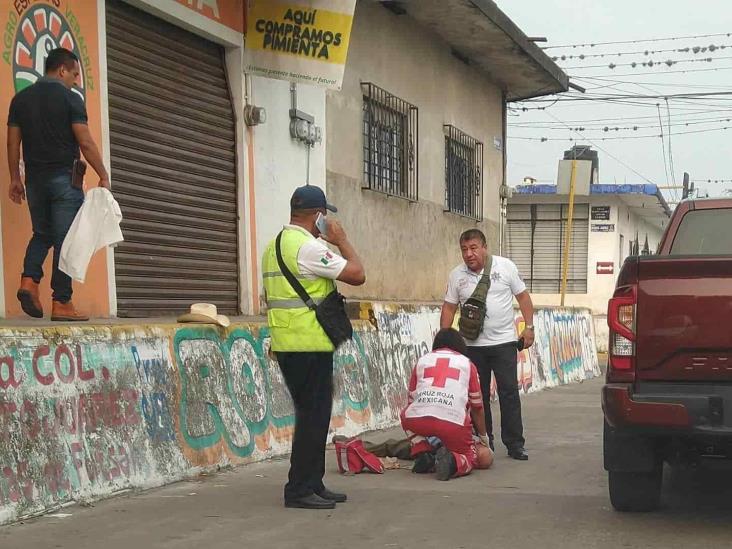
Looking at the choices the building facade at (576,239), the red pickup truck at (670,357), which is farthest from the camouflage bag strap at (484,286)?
the building facade at (576,239)

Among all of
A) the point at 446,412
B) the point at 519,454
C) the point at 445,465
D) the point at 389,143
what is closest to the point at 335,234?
the point at 446,412

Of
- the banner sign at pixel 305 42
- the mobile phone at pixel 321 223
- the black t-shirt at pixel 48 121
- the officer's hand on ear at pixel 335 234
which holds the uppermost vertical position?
the banner sign at pixel 305 42

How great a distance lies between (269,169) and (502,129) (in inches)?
405

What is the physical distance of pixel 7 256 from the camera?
25.7 ft

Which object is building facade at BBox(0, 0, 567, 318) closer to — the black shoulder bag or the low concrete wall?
the low concrete wall

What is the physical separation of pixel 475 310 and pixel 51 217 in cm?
316

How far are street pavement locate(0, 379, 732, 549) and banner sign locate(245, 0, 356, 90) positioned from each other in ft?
14.6

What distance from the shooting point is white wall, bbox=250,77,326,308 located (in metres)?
11.6

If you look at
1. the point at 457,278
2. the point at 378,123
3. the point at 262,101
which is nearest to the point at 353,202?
the point at 378,123

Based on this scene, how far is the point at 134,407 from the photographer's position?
22.2ft

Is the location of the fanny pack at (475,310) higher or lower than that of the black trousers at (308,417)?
higher

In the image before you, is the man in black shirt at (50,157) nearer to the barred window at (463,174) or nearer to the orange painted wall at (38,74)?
the orange painted wall at (38,74)

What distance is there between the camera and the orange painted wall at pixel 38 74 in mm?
7855

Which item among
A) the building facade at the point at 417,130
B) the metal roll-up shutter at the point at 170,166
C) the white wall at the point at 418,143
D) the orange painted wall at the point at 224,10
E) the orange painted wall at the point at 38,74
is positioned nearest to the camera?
the orange painted wall at the point at 38,74
